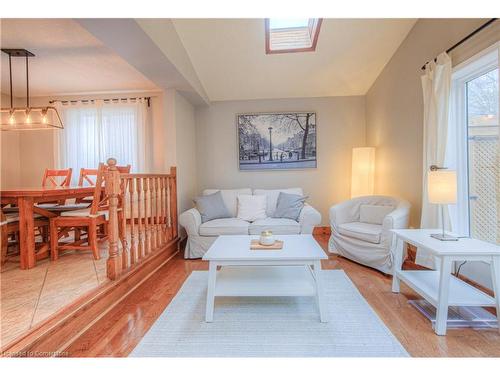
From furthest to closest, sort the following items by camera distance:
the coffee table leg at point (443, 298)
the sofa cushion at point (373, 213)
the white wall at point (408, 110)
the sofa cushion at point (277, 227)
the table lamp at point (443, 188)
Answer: the sofa cushion at point (277, 227)
the sofa cushion at point (373, 213)
the white wall at point (408, 110)
the table lamp at point (443, 188)
the coffee table leg at point (443, 298)

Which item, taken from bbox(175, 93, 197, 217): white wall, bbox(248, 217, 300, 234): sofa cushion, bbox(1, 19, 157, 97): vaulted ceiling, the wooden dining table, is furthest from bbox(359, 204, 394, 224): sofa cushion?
bbox(1, 19, 157, 97): vaulted ceiling

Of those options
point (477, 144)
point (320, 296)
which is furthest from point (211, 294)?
point (477, 144)

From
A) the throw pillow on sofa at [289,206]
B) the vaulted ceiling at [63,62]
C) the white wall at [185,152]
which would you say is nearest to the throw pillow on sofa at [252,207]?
the throw pillow on sofa at [289,206]

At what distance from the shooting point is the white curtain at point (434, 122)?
7.80ft

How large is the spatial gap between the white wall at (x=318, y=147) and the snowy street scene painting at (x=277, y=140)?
Result: 11cm

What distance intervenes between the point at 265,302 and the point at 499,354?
1.44m

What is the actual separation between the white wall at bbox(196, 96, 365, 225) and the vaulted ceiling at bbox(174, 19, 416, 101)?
18 centimetres

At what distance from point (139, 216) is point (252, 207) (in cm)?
158

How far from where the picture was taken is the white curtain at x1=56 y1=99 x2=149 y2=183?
14.6ft

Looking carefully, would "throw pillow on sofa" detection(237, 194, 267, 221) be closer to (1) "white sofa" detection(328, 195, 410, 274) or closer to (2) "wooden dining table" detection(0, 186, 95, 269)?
(1) "white sofa" detection(328, 195, 410, 274)

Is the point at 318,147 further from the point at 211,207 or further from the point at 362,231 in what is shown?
the point at 211,207

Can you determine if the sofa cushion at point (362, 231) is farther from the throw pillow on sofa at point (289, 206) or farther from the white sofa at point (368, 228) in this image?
the throw pillow on sofa at point (289, 206)

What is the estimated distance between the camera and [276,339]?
165 cm
